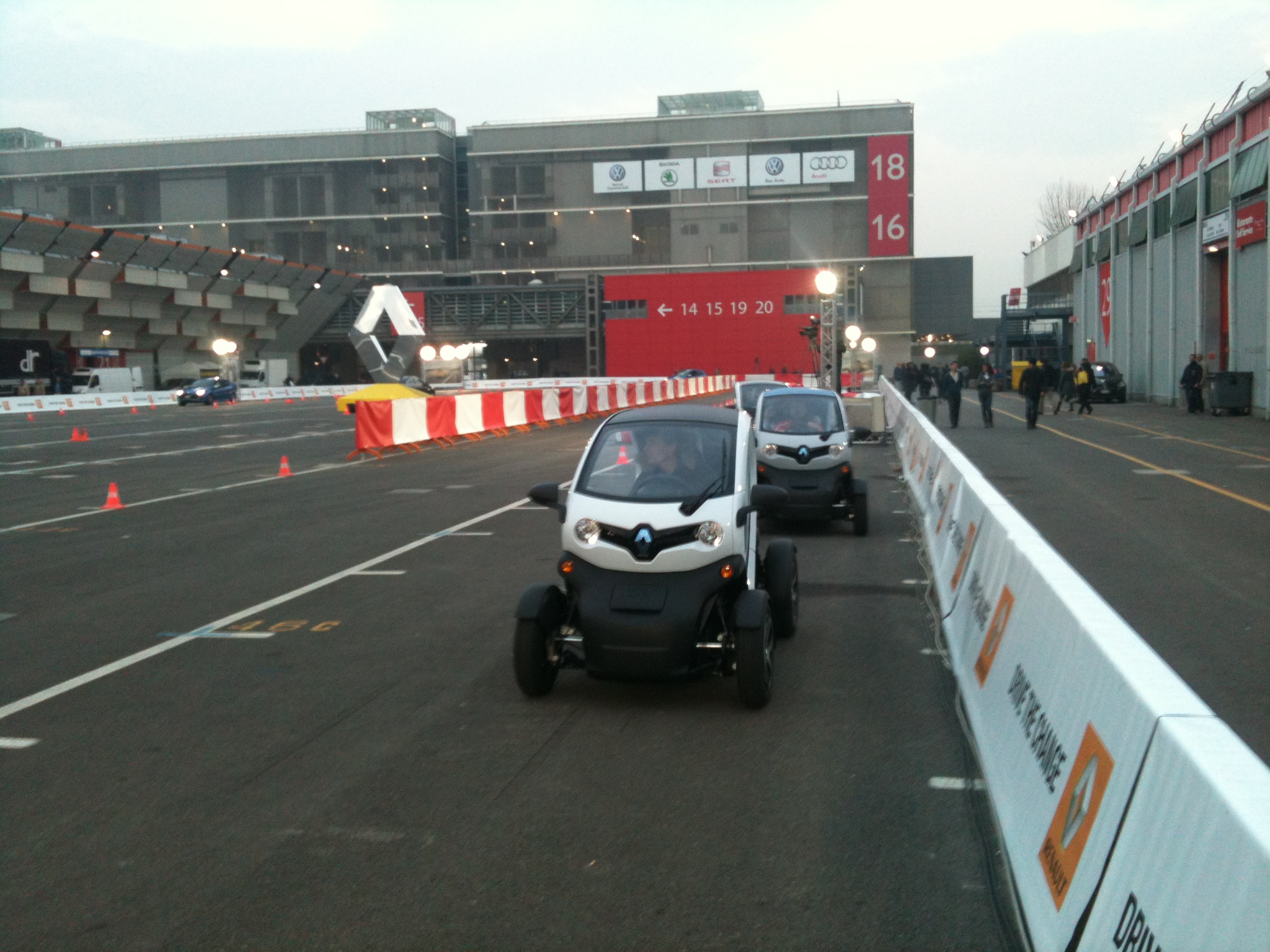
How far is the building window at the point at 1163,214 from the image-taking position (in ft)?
140

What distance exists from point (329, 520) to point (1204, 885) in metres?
13.5

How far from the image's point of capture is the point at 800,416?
14.3 m

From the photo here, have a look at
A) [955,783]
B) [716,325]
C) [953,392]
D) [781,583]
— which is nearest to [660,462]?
[781,583]

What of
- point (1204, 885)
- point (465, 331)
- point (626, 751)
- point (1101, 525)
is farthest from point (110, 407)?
point (1204, 885)

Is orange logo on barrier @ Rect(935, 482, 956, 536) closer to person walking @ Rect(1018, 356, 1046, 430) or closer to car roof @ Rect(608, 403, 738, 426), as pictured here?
car roof @ Rect(608, 403, 738, 426)

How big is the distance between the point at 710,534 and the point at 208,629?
4362mm

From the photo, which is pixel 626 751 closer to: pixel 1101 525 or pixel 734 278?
pixel 1101 525

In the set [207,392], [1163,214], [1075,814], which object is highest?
[1163,214]

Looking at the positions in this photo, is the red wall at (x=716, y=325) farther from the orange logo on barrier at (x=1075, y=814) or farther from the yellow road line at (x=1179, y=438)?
the orange logo on barrier at (x=1075, y=814)

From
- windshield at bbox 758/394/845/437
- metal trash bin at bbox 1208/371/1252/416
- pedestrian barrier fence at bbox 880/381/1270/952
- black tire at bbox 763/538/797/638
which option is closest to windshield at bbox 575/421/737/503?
black tire at bbox 763/538/797/638

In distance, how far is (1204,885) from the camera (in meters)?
2.54

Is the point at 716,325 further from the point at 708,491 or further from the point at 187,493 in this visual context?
the point at 708,491

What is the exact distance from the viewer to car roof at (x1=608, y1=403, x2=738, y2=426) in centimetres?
781

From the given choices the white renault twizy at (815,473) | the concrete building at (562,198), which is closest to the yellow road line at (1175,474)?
the white renault twizy at (815,473)
